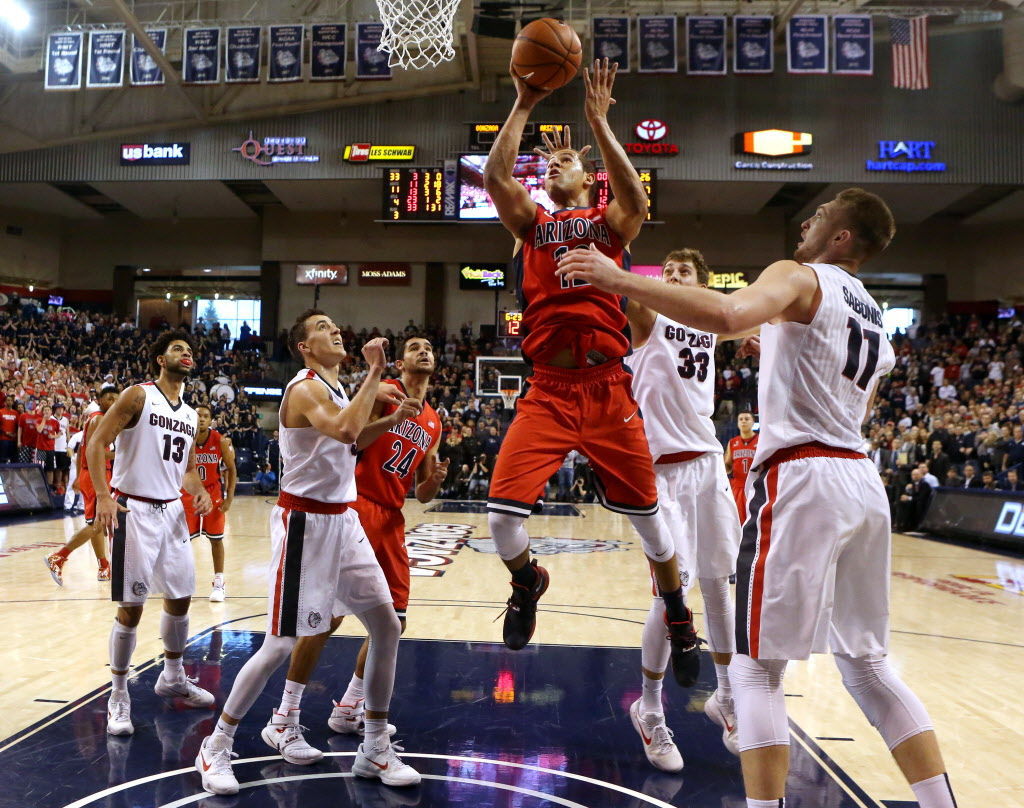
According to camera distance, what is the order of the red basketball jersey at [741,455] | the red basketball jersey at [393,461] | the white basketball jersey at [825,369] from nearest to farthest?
the white basketball jersey at [825,369] < the red basketball jersey at [393,461] < the red basketball jersey at [741,455]

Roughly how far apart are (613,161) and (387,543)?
245 cm

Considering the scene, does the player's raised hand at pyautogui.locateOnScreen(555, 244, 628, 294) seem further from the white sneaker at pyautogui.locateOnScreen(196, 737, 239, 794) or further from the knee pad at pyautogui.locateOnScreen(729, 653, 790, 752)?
the white sneaker at pyautogui.locateOnScreen(196, 737, 239, 794)

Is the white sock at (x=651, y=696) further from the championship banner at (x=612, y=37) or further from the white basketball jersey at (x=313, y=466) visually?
the championship banner at (x=612, y=37)

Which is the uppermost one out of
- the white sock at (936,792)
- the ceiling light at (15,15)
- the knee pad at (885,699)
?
the ceiling light at (15,15)

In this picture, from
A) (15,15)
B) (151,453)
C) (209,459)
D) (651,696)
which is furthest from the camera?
(15,15)

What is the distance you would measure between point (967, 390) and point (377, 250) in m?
18.0

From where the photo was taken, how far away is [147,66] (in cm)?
1997

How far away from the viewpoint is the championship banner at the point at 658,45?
18859mm

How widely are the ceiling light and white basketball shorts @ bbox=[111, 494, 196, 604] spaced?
21353 millimetres

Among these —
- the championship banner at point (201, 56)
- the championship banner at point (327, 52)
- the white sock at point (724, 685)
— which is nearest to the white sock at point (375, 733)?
the white sock at point (724, 685)

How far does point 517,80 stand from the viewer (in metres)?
3.69

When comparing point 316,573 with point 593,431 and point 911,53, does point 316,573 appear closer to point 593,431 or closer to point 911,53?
point 593,431

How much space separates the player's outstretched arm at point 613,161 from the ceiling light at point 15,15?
22.7 meters

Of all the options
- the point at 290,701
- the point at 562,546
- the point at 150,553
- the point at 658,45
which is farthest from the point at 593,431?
the point at 658,45
